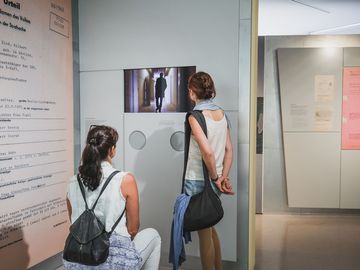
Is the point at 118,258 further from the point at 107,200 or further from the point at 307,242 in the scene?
the point at 307,242

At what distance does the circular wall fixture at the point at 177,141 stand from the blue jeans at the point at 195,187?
1.86 feet

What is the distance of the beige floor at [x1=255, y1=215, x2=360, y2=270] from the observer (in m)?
3.21

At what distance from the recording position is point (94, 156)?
5.75 ft

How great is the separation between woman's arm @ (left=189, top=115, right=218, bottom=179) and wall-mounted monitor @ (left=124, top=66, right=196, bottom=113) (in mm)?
640

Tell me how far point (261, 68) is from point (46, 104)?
137 inches

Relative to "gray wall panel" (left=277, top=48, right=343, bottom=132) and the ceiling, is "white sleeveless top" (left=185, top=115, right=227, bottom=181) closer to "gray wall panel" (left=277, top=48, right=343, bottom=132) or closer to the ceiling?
the ceiling

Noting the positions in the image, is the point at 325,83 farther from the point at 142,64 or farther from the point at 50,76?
the point at 50,76

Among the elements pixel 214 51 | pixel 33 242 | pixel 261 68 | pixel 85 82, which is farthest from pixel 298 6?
pixel 33 242

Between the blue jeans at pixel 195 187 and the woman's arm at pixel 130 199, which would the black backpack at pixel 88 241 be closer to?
the woman's arm at pixel 130 199

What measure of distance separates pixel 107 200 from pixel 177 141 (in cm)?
119

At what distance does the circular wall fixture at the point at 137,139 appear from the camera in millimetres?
2947

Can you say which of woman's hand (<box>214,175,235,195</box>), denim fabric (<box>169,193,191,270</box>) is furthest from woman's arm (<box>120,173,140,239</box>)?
woman's hand (<box>214,175,235,195</box>)

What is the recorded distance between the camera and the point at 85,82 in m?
3.09

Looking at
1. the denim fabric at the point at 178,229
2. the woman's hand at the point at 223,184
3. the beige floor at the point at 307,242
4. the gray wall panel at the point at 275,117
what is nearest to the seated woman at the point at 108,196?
the denim fabric at the point at 178,229
